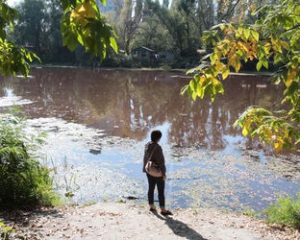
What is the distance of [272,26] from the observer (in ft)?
10.4

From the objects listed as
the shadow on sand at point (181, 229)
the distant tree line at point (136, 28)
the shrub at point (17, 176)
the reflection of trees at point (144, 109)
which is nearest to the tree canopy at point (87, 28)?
the shadow on sand at point (181, 229)

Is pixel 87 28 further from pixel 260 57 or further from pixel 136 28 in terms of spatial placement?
pixel 136 28

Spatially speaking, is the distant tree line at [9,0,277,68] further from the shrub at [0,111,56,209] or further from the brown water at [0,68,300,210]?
the shrub at [0,111,56,209]

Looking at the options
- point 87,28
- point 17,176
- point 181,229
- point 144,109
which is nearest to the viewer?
point 87,28

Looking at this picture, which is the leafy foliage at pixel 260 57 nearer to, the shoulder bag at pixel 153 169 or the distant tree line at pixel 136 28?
the shoulder bag at pixel 153 169

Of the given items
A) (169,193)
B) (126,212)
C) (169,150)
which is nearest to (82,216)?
(126,212)

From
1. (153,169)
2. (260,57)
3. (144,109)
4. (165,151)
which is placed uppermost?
(260,57)

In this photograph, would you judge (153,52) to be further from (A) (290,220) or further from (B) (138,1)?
(A) (290,220)

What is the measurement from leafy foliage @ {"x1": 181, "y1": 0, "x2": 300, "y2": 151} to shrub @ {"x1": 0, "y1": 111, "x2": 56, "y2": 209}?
4543mm

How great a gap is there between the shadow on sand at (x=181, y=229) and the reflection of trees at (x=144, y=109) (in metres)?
7.26

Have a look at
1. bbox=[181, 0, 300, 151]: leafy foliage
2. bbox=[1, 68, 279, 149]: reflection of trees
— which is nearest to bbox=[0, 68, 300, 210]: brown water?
bbox=[1, 68, 279, 149]: reflection of trees

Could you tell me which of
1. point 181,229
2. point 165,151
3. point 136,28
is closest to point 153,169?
point 181,229

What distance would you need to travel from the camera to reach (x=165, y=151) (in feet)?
41.3

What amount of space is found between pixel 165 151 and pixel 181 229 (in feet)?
22.1
